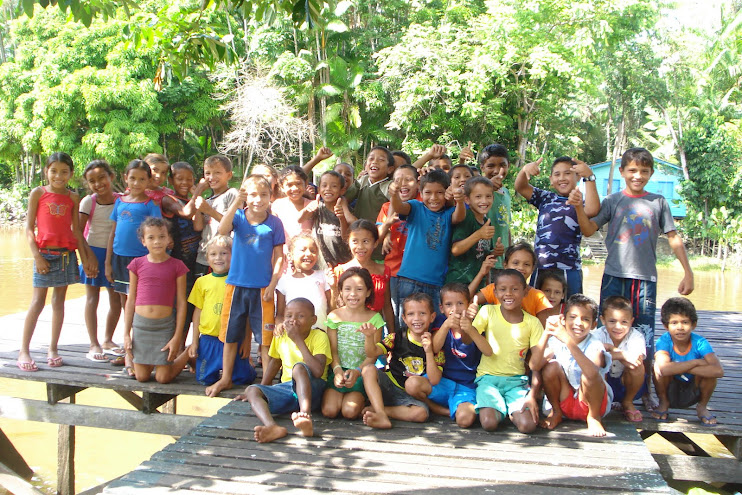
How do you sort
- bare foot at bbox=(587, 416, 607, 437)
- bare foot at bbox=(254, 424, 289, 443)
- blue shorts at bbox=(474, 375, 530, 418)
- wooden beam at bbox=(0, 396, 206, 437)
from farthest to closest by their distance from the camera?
wooden beam at bbox=(0, 396, 206, 437) < blue shorts at bbox=(474, 375, 530, 418) < bare foot at bbox=(587, 416, 607, 437) < bare foot at bbox=(254, 424, 289, 443)

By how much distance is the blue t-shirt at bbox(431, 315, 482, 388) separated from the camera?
4016mm

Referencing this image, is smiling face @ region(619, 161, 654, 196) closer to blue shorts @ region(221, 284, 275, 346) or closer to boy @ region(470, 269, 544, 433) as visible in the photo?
boy @ region(470, 269, 544, 433)

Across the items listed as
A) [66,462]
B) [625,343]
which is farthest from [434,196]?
[66,462]

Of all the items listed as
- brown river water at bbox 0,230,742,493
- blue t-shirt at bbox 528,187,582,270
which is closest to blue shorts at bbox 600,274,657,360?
blue t-shirt at bbox 528,187,582,270

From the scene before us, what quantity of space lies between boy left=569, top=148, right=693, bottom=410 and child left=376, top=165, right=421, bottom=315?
45.6 inches

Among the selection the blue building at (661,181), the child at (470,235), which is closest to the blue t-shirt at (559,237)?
the child at (470,235)

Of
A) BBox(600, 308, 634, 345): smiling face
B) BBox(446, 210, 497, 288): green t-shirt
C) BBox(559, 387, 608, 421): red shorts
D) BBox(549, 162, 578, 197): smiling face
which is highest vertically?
BBox(549, 162, 578, 197): smiling face

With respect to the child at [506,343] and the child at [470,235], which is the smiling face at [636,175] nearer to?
the child at [470,235]

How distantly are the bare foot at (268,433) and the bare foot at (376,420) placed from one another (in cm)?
49

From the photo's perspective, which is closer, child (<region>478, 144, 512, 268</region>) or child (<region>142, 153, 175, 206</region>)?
child (<region>478, 144, 512, 268</region>)

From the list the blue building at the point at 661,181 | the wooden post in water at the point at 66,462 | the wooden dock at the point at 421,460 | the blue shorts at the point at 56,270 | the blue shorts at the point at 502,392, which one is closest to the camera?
the wooden dock at the point at 421,460

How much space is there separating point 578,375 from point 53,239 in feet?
12.7

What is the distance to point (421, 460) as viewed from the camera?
10.7ft

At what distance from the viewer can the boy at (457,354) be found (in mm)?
3746
